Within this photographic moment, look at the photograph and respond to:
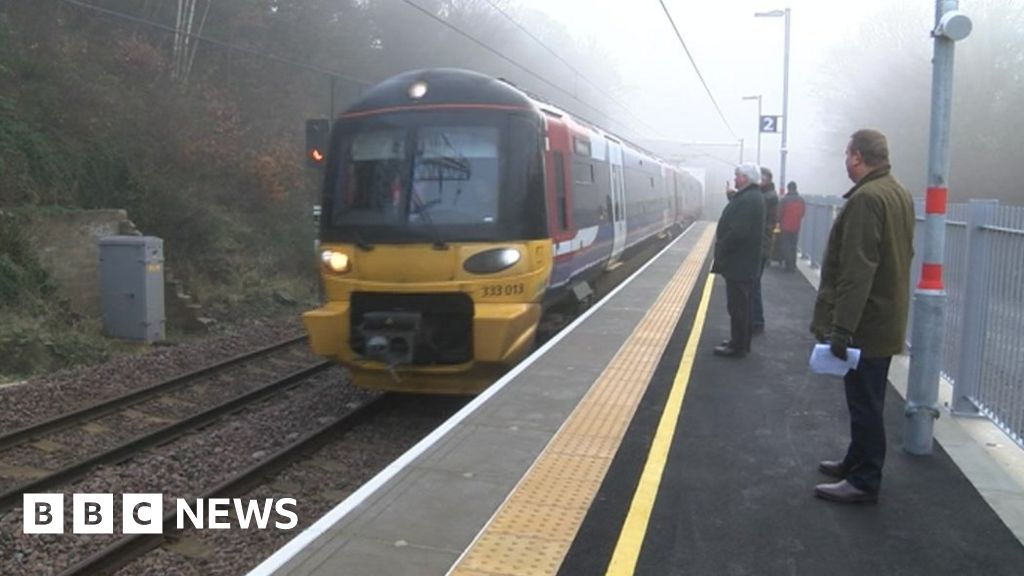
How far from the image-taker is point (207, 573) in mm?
4891

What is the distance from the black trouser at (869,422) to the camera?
4.28 meters

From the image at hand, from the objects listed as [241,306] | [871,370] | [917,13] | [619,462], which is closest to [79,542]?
[619,462]

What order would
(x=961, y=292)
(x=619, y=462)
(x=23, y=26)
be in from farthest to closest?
(x=23, y=26), (x=961, y=292), (x=619, y=462)

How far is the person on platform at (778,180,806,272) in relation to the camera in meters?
15.9

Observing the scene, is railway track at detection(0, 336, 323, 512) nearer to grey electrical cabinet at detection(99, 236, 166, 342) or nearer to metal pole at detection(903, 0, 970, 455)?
grey electrical cabinet at detection(99, 236, 166, 342)

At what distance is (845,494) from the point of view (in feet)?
14.1

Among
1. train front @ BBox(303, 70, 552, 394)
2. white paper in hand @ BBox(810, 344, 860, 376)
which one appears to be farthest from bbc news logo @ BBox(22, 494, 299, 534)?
white paper in hand @ BBox(810, 344, 860, 376)

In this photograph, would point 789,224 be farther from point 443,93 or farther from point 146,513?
point 146,513

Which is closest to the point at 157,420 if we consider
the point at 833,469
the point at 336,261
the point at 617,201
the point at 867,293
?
the point at 336,261

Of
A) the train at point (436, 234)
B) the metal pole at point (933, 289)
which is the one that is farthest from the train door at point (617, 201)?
the metal pole at point (933, 289)

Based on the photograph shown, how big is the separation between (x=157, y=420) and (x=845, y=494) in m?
6.40

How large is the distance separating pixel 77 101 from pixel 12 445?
10417 mm

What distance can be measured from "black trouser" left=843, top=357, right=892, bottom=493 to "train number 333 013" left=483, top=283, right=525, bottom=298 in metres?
3.49

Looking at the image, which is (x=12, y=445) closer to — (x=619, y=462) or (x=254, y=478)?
(x=254, y=478)
